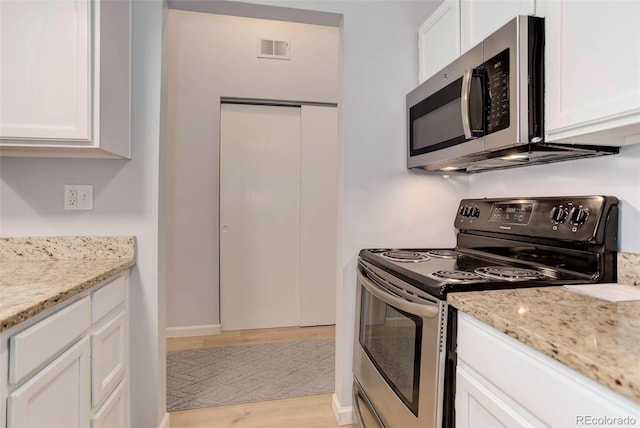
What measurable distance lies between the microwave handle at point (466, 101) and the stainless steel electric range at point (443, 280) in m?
0.44

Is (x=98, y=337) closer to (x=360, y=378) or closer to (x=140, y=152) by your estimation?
(x=140, y=152)

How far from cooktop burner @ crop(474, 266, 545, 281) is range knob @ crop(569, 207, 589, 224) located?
0.73 feet

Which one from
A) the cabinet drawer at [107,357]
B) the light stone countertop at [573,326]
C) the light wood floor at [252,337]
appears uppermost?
the light stone countertop at [573,326]

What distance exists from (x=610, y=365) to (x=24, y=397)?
1233mm

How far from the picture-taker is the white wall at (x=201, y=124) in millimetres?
2932

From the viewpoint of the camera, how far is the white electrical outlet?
1541 mm

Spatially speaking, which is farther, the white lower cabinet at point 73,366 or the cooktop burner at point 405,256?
the cooktop burner at point 405,256

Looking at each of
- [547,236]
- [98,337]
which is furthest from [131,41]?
[547,236]

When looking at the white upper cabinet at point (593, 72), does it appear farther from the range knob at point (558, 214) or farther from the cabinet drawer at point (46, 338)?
the cabinet drawer at point (46, 338)

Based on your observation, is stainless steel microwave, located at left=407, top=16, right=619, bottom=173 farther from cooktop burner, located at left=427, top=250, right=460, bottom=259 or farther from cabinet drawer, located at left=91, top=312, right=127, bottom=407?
cabinet drawer, located at left=91, top=312, right=127, bottom=407

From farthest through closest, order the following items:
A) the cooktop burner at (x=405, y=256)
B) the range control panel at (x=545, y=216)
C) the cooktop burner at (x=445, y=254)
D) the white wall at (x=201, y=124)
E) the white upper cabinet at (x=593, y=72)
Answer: the white wall at (x=201, y=124)
the cooktop burner at (x=445, y=254)
the cooktop burner at (x=405, y=256)
the range control panel at (x=545, y=216)
the white upper cabinet at (x=593, y=72)

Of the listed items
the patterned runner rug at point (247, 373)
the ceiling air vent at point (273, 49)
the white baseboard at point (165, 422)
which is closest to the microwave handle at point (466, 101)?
the patterned runner rug at point (247, 373)

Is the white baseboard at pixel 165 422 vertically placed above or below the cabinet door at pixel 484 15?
below

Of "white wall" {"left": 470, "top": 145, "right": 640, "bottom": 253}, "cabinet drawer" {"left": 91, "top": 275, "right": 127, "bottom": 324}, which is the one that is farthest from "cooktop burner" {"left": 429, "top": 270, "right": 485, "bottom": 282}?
"cabinet drawer" {"left": 91, "top": 275, "right": 127, "bottom": 324}
